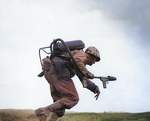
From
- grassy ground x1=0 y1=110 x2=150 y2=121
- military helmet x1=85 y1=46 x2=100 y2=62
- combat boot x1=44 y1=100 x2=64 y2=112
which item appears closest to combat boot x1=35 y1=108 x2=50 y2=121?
combat boot x1=44 y1=100 x2=64 y2=112

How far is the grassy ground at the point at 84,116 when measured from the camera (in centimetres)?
672

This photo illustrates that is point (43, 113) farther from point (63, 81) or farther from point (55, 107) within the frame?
point (63, 81)

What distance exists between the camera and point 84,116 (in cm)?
691

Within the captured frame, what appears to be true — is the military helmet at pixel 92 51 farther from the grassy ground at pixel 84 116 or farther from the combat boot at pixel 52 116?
the grassy ground at pixel 84 116

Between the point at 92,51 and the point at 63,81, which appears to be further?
the point at 92,51

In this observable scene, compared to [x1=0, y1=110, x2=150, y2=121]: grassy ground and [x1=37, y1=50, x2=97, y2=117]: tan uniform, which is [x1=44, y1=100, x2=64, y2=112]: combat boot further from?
[x1=0, y1=110, x2=150, y2=121]: grassy ground

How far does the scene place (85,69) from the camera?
4969 mm

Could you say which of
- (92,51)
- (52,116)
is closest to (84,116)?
(52,116)

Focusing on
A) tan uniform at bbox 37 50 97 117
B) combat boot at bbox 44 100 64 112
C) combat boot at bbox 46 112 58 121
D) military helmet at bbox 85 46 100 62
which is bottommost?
combat boot at bbox 46 112 58 121

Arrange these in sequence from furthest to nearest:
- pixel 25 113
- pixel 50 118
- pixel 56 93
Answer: pixel 25 113, pixel 56 93, pixel 50 118

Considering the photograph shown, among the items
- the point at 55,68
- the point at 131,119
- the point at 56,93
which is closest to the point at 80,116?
the point at 131,119

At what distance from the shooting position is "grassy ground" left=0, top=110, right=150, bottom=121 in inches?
265

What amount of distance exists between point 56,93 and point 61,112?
17.3 inches

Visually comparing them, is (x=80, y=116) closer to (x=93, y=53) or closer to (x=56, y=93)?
(x=56, y=93)
